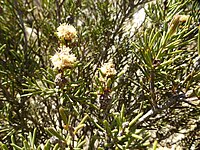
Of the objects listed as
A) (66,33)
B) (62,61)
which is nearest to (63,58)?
(62,61)

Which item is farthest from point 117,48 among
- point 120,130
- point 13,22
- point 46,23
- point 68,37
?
A: point 120,130

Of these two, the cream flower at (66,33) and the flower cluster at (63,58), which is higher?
the cream flower at (66,33)

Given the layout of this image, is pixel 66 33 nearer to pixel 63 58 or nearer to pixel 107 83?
pixel 63 58

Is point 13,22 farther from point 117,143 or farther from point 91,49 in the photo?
point 117,143

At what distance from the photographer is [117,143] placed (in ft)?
2.90

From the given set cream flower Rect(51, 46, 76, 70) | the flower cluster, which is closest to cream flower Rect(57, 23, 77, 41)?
the flower cluster

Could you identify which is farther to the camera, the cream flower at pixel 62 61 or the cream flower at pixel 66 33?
the cream flower at pixel 66 33

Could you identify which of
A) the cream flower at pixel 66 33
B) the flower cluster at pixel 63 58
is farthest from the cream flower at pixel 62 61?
the cream flower at pixel 66 33

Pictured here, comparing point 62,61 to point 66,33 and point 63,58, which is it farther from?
point 66,33

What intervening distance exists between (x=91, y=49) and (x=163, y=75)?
877 millimetres

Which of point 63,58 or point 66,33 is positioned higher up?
point 66,33

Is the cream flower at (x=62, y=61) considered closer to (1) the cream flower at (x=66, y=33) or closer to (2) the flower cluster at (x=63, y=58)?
(2) the flower cluster at (x=63, y=58)

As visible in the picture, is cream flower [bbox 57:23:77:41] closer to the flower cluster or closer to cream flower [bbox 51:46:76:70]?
the flower cluster

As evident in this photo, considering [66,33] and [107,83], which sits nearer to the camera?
[107,83]
